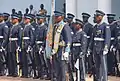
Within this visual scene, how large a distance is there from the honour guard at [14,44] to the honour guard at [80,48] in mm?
2416

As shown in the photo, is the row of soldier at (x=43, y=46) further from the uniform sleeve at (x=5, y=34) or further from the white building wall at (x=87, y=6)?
the white building wall at (x=87, y=6)

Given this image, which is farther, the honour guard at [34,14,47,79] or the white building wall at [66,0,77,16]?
the white building wall at [66,0,77,16]

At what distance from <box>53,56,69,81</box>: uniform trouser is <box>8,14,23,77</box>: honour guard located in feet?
8.90

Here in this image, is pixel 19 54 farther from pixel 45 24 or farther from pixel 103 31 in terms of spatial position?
pixel 103 31

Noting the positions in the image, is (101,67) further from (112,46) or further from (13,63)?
(13,63)

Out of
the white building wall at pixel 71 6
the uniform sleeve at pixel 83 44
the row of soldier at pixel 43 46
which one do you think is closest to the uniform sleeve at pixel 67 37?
the row of soldier at pixel 43 46

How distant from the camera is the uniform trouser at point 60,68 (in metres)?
10.4

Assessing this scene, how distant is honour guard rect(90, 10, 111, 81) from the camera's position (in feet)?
34.4

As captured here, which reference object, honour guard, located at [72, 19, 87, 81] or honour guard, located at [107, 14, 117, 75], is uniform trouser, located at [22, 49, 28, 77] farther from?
honour guard, located at [107, 14, 117, 75]

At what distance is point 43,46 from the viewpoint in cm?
1257

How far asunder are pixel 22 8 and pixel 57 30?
872 cm

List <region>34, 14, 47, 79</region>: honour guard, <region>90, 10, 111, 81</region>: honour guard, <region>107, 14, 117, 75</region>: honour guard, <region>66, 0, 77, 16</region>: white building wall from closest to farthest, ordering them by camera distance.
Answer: <region>90, 10, 111, 81</region>: honour guard < <region>34, 14, 47, 79</region>: honour guard < <region>107, 14, 117, 75</region>: honour guard < <region>66, 0, 77, 16</region>: white building wall

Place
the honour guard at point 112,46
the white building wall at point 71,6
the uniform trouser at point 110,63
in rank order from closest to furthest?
the honour guard at point 112,46, the uniform trouser at point 110,63, the white building wall at point 71,6

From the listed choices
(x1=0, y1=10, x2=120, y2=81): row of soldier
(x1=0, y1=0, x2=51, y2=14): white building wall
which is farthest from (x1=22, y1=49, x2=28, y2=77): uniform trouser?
(x1=0, y1=0, x2=51, y2=14): white building wall
